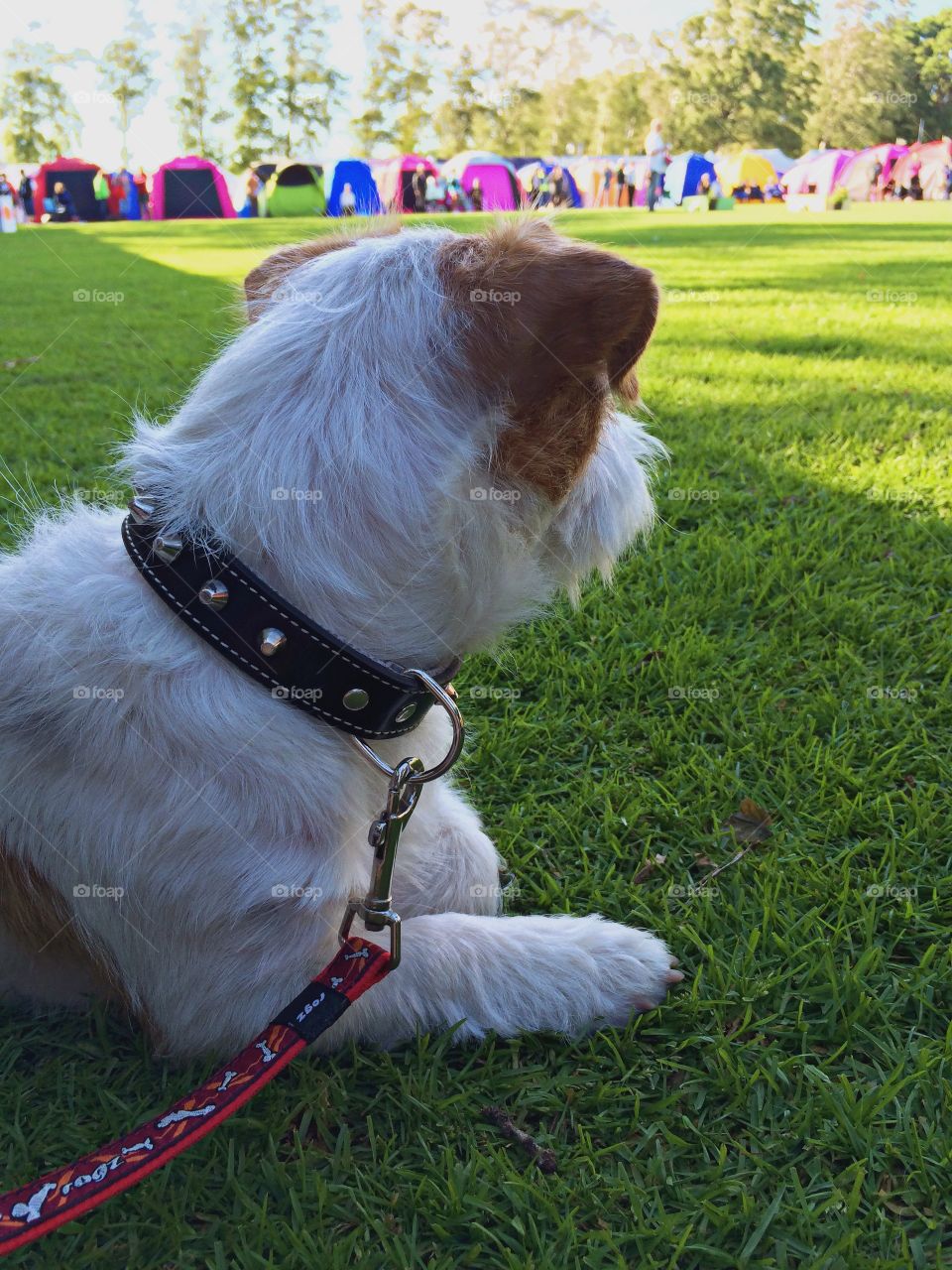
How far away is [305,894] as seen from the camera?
1967 mm

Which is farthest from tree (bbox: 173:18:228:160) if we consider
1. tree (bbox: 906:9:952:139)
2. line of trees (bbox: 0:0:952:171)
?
tree (bbox: 906:9:952:139)

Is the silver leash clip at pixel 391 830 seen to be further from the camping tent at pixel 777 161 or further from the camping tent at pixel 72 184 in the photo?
the camping tent at pixel 777 161

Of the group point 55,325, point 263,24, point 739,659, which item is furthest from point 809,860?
point 263,24

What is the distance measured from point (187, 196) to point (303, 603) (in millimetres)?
41203

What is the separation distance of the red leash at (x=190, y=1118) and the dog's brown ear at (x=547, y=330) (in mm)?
1086

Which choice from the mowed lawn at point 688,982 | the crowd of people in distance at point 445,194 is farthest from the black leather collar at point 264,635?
the crowd of people in distance at point 445,194

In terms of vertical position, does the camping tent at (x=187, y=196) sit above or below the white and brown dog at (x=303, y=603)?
above

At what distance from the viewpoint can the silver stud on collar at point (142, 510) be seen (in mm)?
1890

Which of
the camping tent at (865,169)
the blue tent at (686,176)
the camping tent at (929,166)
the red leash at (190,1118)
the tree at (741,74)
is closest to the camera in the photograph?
the red leash at (190,1118)

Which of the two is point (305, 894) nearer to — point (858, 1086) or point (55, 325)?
point (858, 1086)

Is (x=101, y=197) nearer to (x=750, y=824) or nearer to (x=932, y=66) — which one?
(x=750, y=824)

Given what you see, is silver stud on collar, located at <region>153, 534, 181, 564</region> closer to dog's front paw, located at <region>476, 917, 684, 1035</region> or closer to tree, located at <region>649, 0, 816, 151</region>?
dog's front paw, located at <region>476, 917, 684, 1035</region>

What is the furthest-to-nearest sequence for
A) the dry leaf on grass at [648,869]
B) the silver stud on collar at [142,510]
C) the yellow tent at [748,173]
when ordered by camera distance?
the yellow tent at [748,173] < the dry leaf on grass at [648,869] < the silver stud on collar at [142,510]

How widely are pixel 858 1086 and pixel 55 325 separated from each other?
11.2 m
